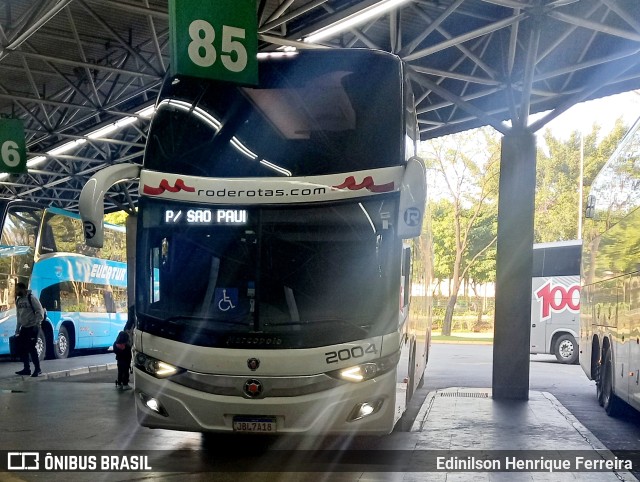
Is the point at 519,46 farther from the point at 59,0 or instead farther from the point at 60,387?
the point at 60,387

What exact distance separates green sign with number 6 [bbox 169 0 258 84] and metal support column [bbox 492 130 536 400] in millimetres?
6131

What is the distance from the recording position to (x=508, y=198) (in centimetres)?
1408

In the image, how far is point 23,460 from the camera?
8.32m

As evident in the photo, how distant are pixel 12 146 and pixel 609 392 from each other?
12.1 metres

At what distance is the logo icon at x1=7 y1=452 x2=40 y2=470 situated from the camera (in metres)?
8.01

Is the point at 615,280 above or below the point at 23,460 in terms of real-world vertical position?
above

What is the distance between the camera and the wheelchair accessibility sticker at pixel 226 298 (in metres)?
7.94

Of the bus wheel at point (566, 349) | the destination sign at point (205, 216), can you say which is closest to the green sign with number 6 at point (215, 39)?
the destination sign at point (205, 216)

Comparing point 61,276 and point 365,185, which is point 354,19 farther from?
point 61,276

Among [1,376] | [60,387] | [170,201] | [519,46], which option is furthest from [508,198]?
[1,376]

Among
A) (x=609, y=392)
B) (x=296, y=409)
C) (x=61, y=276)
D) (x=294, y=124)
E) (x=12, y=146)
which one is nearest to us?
(x=296, y=409)

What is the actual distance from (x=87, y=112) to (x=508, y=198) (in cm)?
1314

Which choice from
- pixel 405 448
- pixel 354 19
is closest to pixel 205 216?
pixel 405 448

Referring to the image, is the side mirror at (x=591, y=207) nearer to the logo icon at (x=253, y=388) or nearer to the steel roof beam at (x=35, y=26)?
the logo icon at (x=253, y=388)
